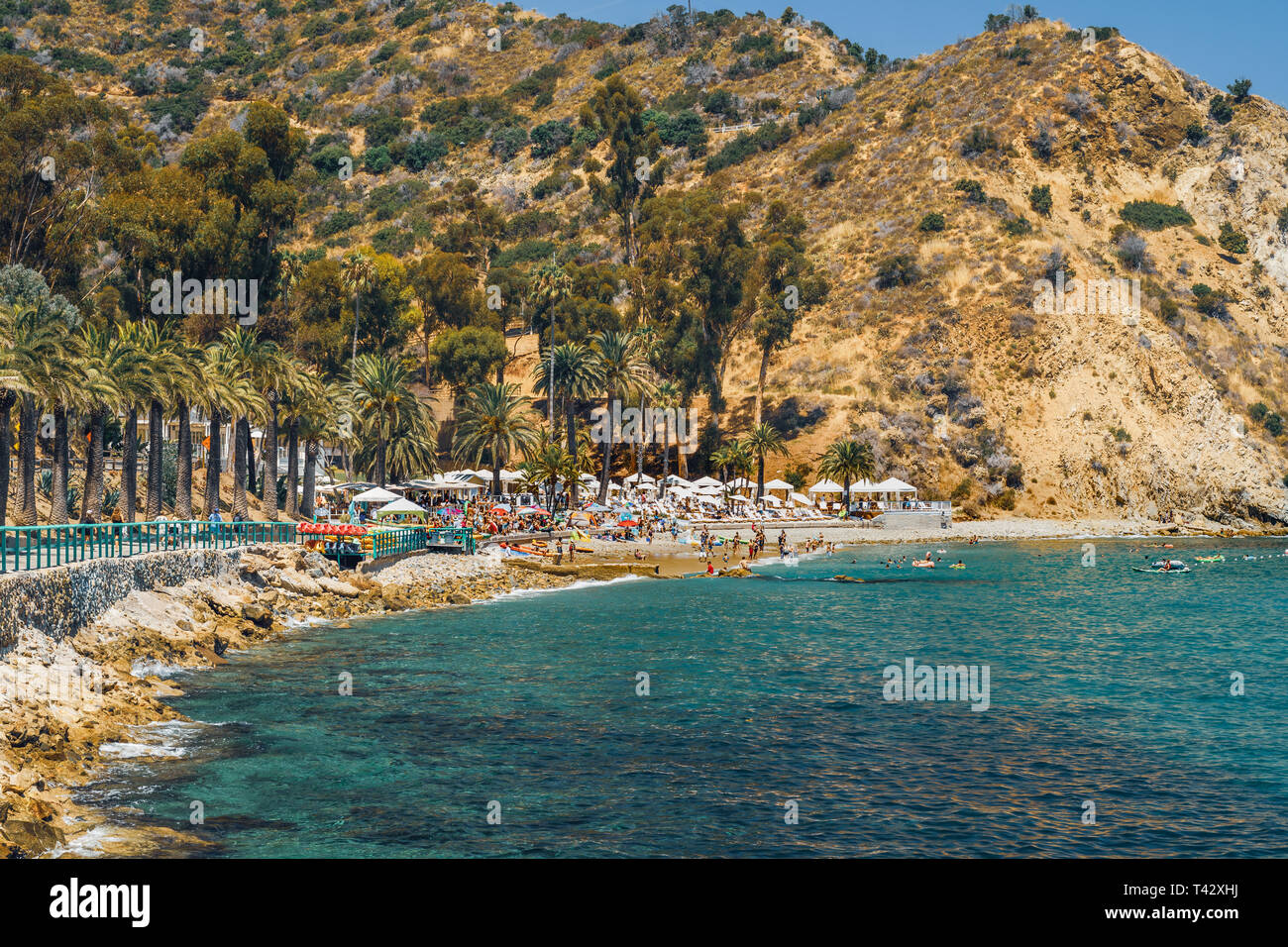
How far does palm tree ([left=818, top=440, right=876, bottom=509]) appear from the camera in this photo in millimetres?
88750

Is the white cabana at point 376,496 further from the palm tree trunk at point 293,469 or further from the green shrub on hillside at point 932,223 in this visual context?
the green shrub on hillside at point 932,223

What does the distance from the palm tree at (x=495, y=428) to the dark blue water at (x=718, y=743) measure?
34.7 metres

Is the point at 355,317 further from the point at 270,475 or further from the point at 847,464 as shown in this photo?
the point at 847,464

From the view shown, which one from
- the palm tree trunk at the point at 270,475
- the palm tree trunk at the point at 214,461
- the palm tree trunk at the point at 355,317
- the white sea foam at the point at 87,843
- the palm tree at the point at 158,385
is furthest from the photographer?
the palm tree trunk at the point at 355,317

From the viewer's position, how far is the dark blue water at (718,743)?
1681 centimetres

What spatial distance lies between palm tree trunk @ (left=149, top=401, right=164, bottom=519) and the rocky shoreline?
767cm

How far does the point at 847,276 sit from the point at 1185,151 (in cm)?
4557

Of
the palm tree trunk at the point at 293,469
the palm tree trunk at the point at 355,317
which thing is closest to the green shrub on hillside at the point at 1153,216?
the palm tree trunk at the point at 355,317

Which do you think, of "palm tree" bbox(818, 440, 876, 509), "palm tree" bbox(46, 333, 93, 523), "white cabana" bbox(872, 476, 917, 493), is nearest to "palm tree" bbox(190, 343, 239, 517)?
"palm tree" bbox(46, 333, 93, 523)

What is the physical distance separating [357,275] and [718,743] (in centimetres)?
6946

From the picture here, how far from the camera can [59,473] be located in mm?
43781

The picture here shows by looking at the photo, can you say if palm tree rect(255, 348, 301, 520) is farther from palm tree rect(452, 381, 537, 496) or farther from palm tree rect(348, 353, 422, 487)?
palm tree rect(452, 381, 537, 496)
